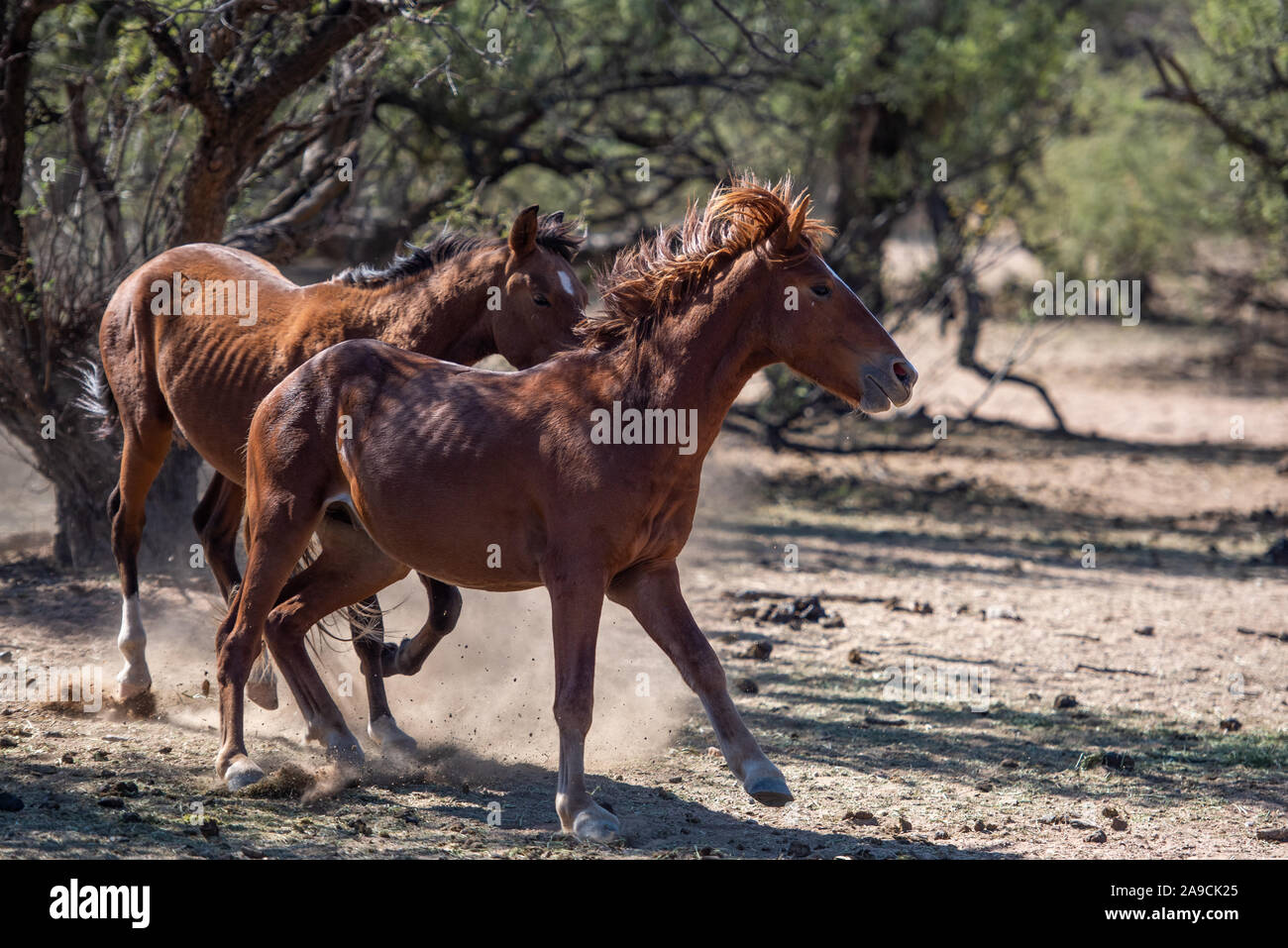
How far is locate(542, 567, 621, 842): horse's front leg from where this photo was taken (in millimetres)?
4410

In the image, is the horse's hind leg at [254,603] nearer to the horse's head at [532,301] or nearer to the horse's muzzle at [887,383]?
the horse's head at [532,301]

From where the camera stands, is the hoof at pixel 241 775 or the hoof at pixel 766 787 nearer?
the hoof at pixel 766 787

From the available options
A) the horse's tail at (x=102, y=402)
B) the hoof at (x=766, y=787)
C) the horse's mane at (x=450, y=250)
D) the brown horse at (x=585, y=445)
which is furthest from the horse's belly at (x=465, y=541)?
the horse's tail at (x=102, y=402)

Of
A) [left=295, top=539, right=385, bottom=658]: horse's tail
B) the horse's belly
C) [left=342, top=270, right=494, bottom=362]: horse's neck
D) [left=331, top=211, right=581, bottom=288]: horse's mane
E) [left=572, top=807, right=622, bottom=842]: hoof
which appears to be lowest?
[left=572, top=807, right=622, bottom=842]: hoof

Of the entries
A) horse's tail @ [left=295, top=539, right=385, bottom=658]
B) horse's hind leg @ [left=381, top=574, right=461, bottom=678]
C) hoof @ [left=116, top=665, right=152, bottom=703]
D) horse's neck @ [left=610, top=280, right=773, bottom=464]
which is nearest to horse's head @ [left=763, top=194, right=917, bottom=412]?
horse's neck @ [left=610, top=280, right=773, bottom=464]

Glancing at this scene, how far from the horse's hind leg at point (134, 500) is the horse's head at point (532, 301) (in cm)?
195

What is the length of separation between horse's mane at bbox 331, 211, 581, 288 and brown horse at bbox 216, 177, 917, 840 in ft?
2.74

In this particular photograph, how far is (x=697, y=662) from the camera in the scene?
4.61 metres

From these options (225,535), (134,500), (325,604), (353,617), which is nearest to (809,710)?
(353,617)

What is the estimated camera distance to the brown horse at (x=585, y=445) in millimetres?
4449

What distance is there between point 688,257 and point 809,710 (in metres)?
2.71

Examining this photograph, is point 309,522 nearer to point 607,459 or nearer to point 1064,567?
point 607,459

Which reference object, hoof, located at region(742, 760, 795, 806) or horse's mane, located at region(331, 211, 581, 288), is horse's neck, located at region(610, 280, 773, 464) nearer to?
hoof, located at region(742, 760, 795, 806)
